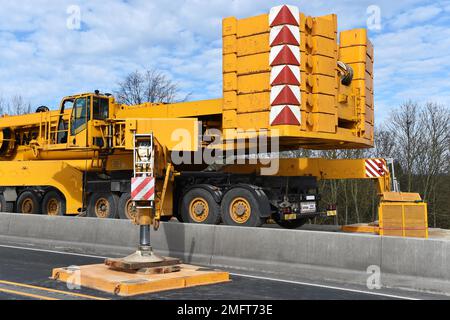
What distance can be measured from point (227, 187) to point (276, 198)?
48.9 inches

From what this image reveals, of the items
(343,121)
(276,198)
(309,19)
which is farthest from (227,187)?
(309,19)

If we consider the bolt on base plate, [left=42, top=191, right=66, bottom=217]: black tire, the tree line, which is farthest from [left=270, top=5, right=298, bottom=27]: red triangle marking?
the tree line

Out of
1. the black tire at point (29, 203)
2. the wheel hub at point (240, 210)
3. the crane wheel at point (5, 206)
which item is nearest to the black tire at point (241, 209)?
the wheel hub at point (240, 210)

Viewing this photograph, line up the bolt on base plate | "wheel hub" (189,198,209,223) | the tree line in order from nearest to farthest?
the bolt on base plate
"wheel hub" (189,198,209,223)
the tree line

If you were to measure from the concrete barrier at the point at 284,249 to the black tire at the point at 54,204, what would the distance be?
3.58 m

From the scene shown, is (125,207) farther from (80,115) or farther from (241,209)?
(241,209)

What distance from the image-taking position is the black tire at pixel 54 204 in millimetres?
16000

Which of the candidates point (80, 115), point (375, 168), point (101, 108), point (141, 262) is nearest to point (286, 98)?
point (375, 168)

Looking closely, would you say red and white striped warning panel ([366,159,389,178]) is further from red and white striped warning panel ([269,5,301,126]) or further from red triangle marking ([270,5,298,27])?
red triangle marking ([270,5,298,27])

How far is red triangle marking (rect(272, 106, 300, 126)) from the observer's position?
10336 mm

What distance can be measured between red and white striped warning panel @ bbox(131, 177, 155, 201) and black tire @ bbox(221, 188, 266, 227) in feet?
14.0

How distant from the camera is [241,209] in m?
12.0

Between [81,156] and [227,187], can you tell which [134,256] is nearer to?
[227,187]

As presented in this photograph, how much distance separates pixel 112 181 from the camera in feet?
47.9
